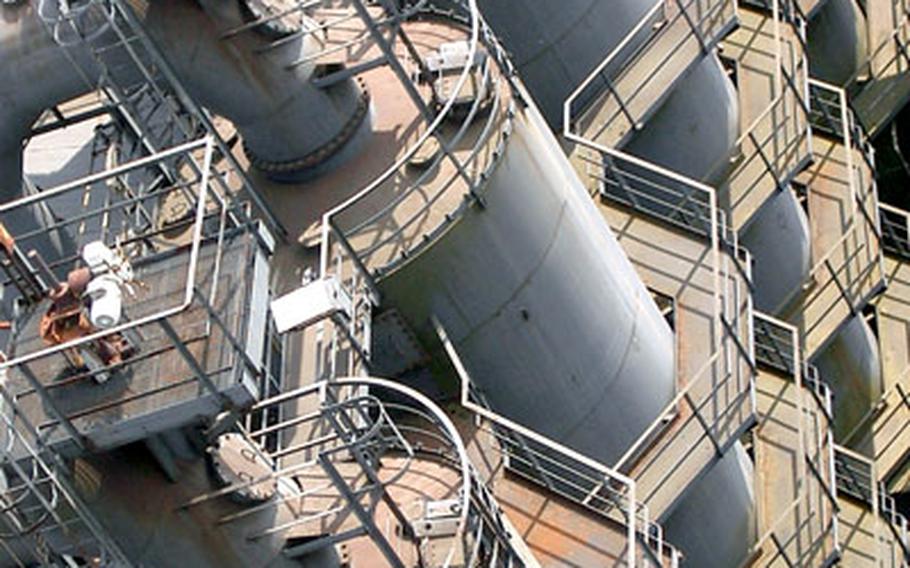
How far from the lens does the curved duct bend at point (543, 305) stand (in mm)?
28406

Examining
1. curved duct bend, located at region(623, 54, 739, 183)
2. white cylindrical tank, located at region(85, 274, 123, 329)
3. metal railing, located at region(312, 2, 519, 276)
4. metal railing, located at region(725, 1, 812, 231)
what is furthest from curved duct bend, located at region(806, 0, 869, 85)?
white cylindrical tank, located at region(85, 274, 123, 329)

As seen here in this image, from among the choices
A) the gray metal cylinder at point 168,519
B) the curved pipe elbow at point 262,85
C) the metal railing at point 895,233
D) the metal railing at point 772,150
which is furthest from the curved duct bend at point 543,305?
the metal railing at point 895,233

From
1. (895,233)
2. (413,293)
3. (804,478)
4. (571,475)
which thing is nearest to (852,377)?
(895,233)

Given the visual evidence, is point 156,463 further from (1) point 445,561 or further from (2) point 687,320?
(2) point 687,320

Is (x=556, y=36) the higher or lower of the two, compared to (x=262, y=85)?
higher

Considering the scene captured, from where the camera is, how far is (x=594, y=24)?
116ft

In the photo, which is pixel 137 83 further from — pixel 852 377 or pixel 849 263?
pixel 852 377

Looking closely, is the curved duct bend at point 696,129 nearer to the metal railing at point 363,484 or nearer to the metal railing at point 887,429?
the metal railing at point 887,429

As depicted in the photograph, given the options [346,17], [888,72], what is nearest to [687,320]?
[346,17]

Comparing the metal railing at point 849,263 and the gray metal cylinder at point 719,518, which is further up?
the metal railing at point 849,263

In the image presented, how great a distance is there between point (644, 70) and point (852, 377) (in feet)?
24.6

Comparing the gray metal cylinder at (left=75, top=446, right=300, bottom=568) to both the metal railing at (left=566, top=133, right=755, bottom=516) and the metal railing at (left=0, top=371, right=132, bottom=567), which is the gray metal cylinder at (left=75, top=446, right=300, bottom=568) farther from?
the metal railing at (left=566, top=133, right=755, bottom=516)

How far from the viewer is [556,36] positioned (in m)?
35.1

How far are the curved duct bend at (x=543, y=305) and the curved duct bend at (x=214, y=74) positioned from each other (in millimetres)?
1812
